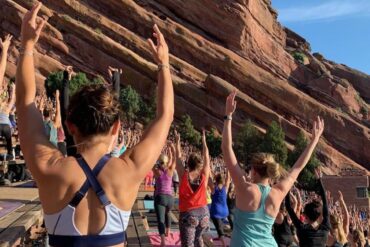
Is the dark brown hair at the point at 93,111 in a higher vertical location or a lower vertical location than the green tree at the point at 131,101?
lower

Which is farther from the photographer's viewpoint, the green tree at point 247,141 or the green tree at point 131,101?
the green tree at point 131,101

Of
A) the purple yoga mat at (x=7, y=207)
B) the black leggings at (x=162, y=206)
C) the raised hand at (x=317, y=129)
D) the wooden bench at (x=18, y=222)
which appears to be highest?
the raised hand at (x=317, y=129)

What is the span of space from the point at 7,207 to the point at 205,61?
51.3 metres

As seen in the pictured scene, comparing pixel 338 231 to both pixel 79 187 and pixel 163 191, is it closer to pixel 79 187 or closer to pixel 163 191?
pixel 163 191

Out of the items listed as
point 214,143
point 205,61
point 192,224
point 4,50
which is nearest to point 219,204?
point 192,224

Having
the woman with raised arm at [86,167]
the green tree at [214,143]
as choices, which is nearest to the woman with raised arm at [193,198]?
the woman with raised arm at [86,167]

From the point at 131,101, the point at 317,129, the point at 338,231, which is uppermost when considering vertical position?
the point at 131,101

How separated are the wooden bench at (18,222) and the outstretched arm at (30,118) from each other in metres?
2.79

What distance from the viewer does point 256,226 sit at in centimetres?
384

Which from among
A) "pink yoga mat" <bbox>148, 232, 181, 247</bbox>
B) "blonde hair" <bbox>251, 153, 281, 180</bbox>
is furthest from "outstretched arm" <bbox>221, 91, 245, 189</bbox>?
"pink yoga mat" <bbox>148, 232, 181, 247</bbox>

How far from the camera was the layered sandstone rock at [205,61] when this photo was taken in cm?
5284

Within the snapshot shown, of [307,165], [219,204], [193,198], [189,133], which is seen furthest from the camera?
[189,133]

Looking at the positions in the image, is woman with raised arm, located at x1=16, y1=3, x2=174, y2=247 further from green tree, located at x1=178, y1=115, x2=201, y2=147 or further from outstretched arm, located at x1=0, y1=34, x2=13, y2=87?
green tree, located at x1=178, y1=115, x2=201, y2=147

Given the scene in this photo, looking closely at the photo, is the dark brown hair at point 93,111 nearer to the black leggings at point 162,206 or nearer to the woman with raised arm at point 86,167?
the woman with raised arm at point 86,167
